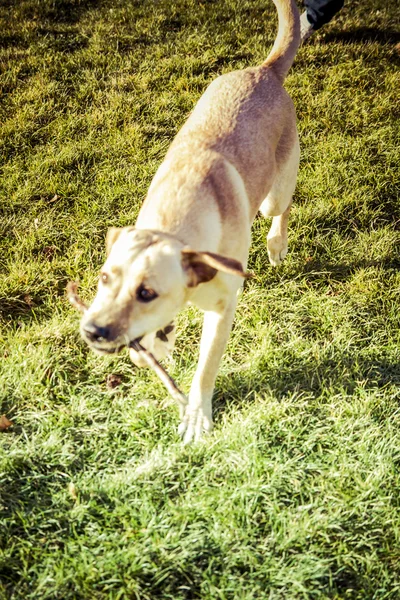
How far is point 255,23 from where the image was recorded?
747 centimetres

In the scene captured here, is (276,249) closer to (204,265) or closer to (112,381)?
(112,381)

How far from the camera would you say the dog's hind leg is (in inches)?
158

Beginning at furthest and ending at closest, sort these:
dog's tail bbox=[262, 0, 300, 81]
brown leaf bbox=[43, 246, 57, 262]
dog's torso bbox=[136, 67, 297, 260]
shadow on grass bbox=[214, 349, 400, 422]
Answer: brown leaf bbox=[43, 246, 57, 262] → dog's tail bbox=[262, 0, 300, 81] → shadow on grass bbox=[214, 349, 400, 422] → dog's torso bbox=[136, 67, 297, 260]

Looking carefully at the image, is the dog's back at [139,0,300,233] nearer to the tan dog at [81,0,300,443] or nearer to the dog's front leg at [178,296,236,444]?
the tan dog at [81,0,300,443]

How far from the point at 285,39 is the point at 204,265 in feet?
7.88

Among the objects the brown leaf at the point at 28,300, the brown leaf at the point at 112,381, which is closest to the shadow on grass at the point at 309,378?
the brown leaf at the point at 112,381

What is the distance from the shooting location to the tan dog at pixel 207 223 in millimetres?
2506

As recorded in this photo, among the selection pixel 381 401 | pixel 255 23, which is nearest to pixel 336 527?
pixel 381 401

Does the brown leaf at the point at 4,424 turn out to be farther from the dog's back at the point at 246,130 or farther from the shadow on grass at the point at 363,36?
the shadow on grass at the point at 363,36

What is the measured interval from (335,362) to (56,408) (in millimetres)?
1911

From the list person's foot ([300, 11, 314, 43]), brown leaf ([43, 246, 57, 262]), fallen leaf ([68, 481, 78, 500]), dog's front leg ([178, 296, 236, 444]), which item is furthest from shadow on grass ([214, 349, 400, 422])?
person's foot ([300, 11, 314, 43])

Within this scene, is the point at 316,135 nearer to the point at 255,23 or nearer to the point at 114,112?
the point at 114,112

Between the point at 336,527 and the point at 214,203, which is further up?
the point at 214,203

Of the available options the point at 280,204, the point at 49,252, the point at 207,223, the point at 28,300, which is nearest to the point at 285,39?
the point at 280,204
